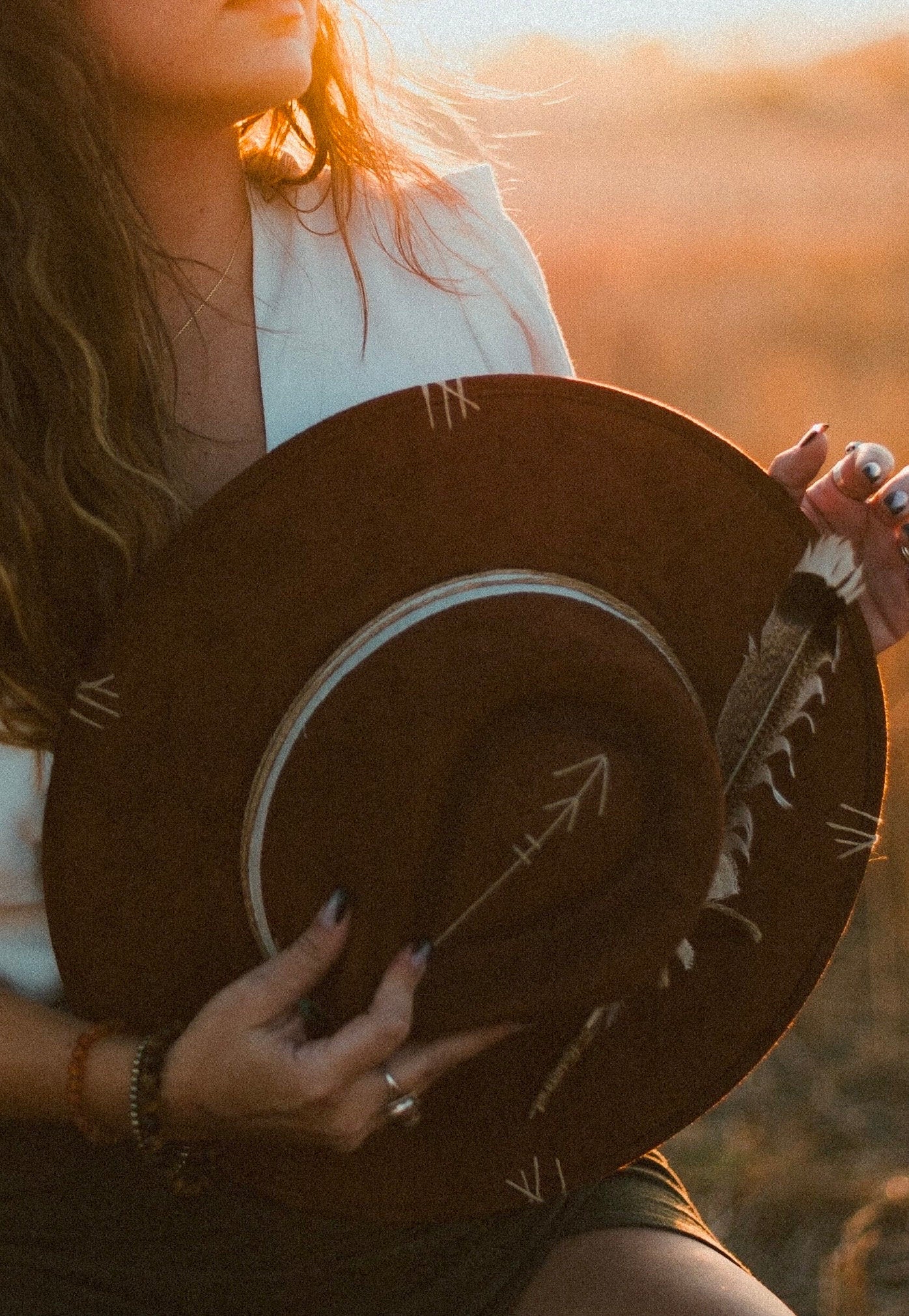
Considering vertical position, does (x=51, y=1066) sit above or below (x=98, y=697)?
below

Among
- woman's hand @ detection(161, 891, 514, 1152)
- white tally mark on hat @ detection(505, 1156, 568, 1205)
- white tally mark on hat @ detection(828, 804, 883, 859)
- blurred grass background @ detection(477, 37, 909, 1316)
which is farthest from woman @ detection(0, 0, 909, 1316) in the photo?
blurred grass background @ detection(477, 37, 909, 1316)

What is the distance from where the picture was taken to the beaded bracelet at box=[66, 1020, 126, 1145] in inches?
A: 51.5

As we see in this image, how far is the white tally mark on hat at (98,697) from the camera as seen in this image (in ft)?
4.11

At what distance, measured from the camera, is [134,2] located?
132 cm

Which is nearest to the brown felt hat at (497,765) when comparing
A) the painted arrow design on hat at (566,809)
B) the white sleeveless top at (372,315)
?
the painted arrow design on hat at (566,809)

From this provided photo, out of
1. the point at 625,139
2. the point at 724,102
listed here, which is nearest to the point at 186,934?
the point at 625,139

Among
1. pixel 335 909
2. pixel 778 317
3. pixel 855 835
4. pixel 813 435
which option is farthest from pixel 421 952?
pixel 778 317

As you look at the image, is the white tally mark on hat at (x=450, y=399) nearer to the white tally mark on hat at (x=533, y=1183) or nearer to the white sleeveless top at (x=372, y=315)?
the white sleeveless top at (x=372, y=315)

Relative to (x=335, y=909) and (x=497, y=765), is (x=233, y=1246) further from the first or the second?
(x=497, y=765)

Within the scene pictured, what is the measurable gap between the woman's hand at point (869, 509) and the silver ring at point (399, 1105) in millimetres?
632

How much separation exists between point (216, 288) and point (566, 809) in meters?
0.74

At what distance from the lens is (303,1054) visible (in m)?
1.24

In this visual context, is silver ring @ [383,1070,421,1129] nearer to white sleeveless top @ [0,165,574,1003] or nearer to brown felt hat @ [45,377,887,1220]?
brown felt hat @ [45,377,887,1220]

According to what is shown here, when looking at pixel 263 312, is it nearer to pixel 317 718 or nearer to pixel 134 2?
pixel 134 2
